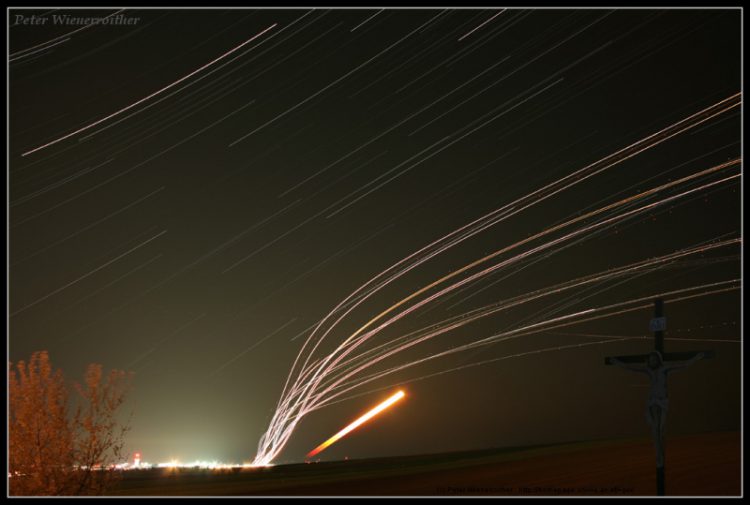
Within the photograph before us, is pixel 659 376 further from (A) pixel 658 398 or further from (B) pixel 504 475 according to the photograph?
(B) pixel 504 475

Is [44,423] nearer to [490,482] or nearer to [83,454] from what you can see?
[83,454]

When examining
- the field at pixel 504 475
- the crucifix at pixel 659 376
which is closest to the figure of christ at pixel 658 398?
the crucifix at pixel 659 376

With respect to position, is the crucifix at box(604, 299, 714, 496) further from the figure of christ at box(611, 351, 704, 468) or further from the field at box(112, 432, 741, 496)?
the field at box(112, 432, 741, 496)

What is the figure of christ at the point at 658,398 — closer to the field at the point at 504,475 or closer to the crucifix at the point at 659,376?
the crucifix at the point at 659,376

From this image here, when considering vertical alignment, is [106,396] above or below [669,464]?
below

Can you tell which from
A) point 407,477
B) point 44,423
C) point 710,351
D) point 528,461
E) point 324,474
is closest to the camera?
point 710,351

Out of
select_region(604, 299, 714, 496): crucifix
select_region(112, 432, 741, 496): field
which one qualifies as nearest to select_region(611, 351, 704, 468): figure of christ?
select_region(604, 299, 714, 496): crucifix

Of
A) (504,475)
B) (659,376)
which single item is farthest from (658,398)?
(504,475)

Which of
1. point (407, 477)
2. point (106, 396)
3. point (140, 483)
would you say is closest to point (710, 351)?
point (106, 396)
